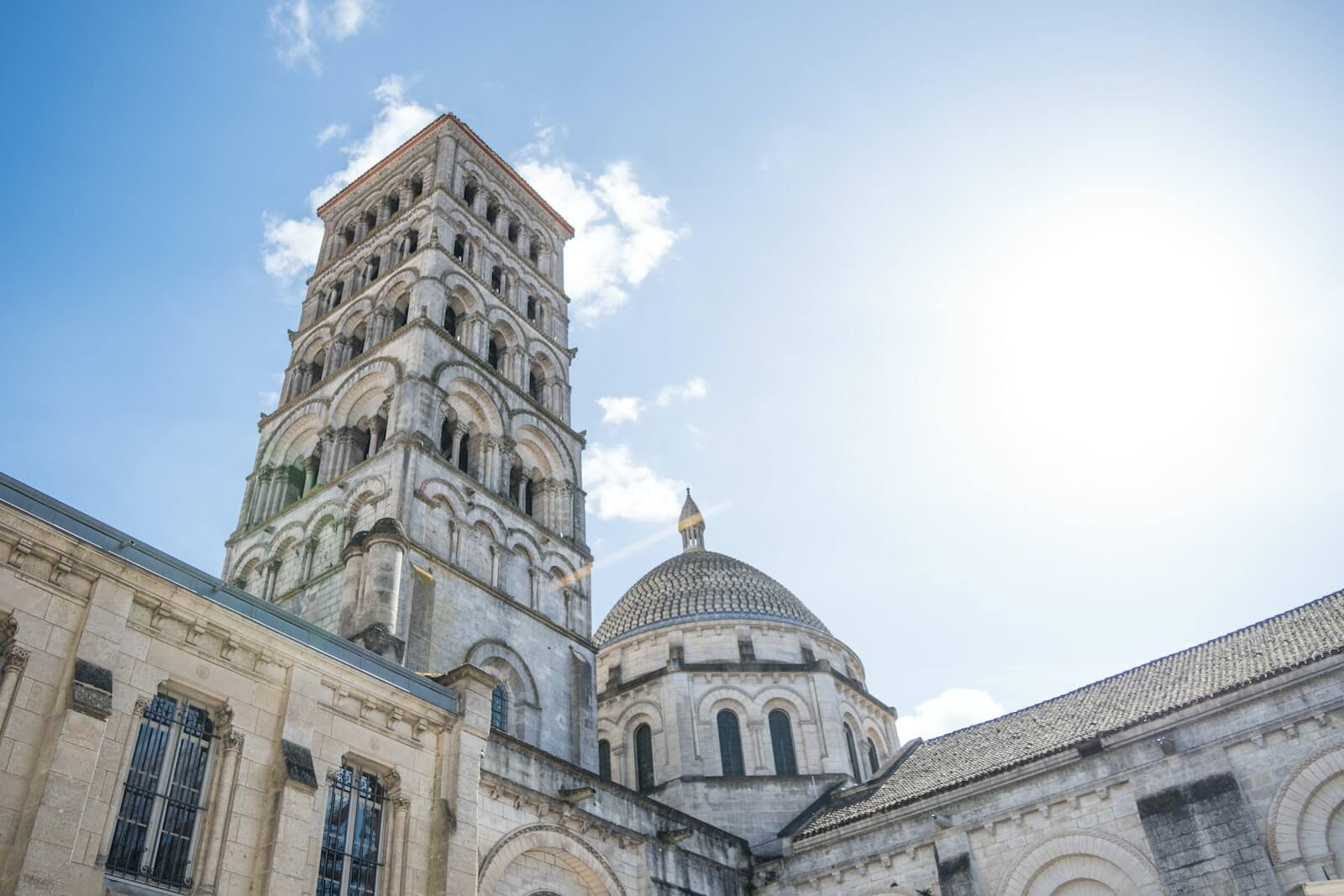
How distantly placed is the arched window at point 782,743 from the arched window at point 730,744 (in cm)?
120

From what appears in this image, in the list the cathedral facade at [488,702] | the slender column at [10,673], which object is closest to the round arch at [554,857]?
the cathedral facade at [488,702]

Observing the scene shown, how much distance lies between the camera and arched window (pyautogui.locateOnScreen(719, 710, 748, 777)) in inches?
1401

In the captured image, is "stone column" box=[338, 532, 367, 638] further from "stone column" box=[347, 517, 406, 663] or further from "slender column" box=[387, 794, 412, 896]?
"slender column" box=[387, 794, 412, 896]

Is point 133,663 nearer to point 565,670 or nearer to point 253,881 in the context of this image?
point 253,881

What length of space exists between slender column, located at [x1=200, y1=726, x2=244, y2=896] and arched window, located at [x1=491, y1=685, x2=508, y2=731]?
434 inches

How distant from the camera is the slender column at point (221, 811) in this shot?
14.1 metres

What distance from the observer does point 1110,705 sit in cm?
2761

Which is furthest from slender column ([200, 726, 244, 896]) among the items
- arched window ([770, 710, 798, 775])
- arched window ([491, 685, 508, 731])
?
arched window ([770, 710, 798, 775])

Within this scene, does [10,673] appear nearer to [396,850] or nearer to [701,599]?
[396,850]

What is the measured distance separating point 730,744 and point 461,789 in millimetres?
19489

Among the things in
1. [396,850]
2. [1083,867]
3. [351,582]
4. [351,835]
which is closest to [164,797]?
[351,835]

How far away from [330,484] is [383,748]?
14.1 metres

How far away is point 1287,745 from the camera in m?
21.0

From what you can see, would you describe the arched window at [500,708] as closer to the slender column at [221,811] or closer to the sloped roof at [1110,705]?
the sloped roof at [1110,705]
